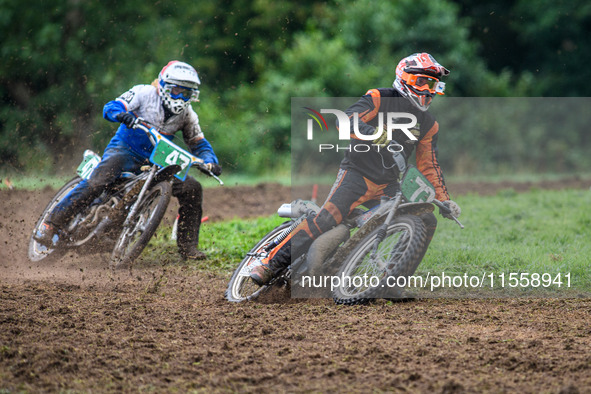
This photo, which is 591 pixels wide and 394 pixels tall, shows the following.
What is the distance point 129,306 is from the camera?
23.2 feet

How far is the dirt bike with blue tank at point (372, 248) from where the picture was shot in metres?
6.83

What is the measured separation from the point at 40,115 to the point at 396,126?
19904 millimetres

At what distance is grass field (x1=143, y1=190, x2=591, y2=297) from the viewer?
26.2 feet

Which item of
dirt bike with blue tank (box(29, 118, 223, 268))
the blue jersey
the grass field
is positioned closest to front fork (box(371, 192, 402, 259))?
the grass field

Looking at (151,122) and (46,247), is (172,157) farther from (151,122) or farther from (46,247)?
(46,247)

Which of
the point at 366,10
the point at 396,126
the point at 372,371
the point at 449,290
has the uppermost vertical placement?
the point at 366,10

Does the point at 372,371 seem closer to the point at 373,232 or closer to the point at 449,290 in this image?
the point at 373,232

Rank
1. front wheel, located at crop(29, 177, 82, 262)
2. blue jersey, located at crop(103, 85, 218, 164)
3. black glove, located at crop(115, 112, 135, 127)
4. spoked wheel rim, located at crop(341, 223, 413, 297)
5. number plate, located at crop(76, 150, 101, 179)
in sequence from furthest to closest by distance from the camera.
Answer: front wheel, located at crop(29, 177, 82, 262) → number plate, located at crop(76, 150, 101, 179) → blue jersey, located at crop(103, 85, 218, 164) → black glove, located at crop(115, 112, 135, 127) → spoked wheel rim, located at crop(341, 223, 413, 297)

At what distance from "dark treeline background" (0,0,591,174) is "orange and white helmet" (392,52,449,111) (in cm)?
1463

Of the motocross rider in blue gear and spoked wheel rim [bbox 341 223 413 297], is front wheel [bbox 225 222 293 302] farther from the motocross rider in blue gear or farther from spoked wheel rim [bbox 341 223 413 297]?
the motocross rider in blue gear

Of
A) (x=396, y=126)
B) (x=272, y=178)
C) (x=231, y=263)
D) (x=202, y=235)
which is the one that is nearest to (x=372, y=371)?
(x=396, y=126)

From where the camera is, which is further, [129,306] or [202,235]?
[202,235]

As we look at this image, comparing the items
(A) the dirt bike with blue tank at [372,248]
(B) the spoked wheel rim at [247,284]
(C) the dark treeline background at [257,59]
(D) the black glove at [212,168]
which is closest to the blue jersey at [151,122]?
(D) the black glove at [212,168]

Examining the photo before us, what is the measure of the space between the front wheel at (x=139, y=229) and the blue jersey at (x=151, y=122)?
660 mm
